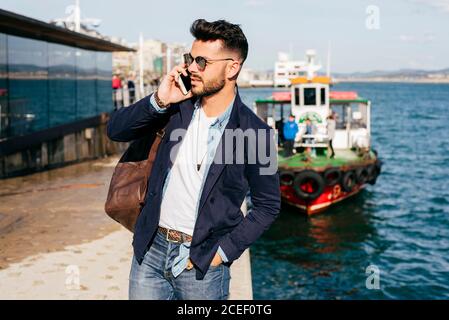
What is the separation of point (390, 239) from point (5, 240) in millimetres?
13727

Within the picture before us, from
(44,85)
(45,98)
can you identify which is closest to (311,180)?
(45,98)

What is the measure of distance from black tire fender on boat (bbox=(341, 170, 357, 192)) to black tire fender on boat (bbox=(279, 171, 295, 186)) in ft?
7.13

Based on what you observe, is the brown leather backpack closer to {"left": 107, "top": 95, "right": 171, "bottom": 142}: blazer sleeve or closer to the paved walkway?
{"left": 107, "top": 95, "right": 171, "bottom": 142}: blazer sleeve

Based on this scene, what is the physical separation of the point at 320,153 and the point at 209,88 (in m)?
20.0

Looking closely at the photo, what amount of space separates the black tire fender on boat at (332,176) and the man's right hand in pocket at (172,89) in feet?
58.3

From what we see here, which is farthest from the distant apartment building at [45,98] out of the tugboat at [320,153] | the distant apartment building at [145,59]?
the distant apartment building at [145,59]

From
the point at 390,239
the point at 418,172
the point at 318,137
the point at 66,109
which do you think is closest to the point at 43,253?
the point at 66,109

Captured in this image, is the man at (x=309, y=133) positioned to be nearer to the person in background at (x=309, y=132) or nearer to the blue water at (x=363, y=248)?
the person in background at (x=309, y=132)

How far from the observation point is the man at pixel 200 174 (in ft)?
10.6

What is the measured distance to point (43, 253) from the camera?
8.31 meters

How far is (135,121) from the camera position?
3254 mm

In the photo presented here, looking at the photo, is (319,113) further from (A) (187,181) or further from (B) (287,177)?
(A) (187,181)

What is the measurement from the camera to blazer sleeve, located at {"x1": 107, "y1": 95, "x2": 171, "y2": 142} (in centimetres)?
323
